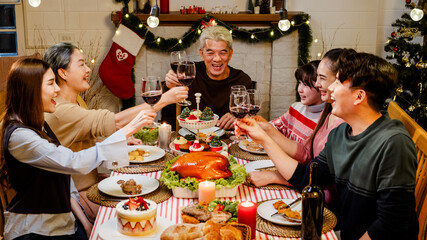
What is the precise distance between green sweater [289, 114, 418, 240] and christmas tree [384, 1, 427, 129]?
2596mm

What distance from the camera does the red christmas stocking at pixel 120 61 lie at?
4.37 m

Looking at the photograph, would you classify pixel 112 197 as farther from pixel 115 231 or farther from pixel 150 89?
pixel 150 89

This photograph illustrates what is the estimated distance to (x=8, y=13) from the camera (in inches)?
177

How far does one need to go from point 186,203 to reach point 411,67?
3094 mm

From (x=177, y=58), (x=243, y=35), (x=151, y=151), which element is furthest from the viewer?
(x=243, y=35)

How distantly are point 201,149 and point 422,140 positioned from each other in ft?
3.28

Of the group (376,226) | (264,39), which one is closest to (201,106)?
(264,39)

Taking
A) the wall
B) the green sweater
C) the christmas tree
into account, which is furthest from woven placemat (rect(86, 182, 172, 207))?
the christmas tree

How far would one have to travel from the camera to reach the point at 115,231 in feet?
4.84

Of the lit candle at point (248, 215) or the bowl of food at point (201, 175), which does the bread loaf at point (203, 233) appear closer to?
the lit candle at point (248, 215)

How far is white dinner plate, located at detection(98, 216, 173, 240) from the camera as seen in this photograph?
144 cm

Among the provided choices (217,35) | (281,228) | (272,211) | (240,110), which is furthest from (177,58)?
(281,228)

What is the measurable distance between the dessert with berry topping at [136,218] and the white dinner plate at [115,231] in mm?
13

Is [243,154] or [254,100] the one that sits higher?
[254,100]
